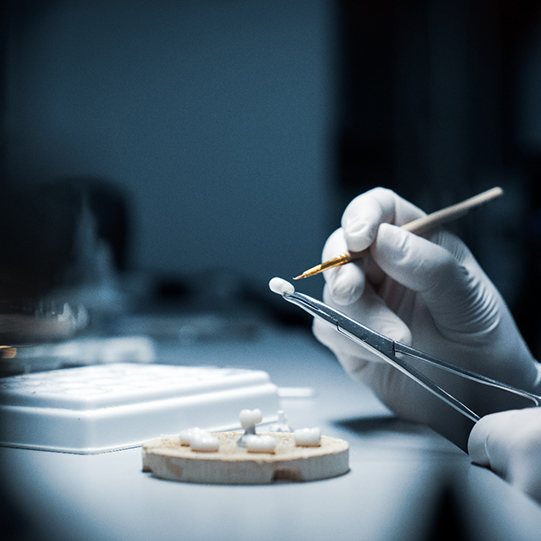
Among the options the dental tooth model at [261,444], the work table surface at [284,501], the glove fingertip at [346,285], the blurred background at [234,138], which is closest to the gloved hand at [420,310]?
the glove fingertip at [346,285]

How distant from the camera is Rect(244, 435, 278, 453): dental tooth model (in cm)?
55

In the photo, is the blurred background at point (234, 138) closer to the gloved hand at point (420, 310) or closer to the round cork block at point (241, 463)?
the gloved hand at point (420, 310)

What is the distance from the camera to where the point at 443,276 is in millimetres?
787

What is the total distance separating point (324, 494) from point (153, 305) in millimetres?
1970

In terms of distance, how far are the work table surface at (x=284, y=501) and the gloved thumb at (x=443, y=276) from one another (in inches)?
5.6

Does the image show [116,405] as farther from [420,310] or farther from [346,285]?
[420,310]

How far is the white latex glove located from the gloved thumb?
0.17 m

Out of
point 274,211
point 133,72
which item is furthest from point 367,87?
point 133,72

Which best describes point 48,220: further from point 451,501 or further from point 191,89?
point 191,89

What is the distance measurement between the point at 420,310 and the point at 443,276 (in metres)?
0.09

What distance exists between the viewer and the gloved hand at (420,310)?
30.2 inches

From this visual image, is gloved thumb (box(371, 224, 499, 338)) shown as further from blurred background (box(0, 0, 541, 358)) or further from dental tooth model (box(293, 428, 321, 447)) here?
blurred background (box(0, 0, 541, 358))

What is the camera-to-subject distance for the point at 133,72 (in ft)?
10.1

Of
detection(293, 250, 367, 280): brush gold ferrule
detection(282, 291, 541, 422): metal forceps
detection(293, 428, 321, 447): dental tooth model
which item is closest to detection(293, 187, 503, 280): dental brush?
detection(293, 250, 367, 280): brush gold ferrule
